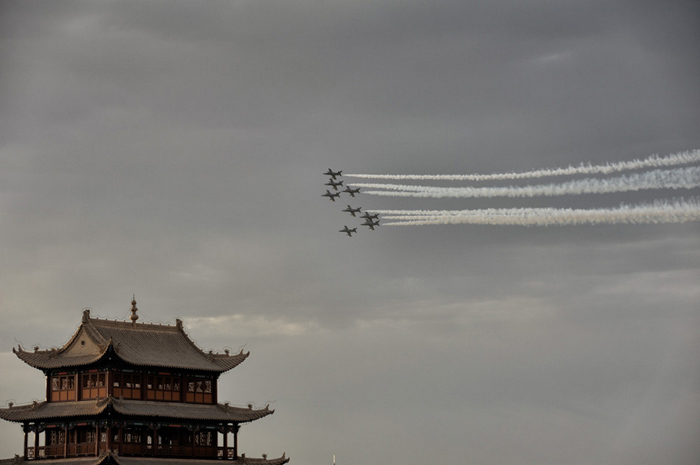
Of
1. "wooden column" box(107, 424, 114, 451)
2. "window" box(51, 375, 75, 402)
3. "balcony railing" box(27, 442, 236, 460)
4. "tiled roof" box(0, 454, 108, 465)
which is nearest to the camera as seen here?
"tiled roof" box(0, 454, 108, 465)

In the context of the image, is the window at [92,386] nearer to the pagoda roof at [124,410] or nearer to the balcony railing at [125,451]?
the pagoda roof at [124,410]

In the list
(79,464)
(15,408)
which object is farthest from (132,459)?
(15,408)

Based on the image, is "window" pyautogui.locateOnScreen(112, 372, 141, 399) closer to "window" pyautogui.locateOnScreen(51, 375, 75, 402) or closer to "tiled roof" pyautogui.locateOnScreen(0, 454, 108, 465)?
"window" pyautogui.locateOnScreen(51, 375, 75, 402)

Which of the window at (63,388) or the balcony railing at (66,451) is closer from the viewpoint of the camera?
the balcony railing at (66,451)

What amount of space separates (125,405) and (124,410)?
130cm

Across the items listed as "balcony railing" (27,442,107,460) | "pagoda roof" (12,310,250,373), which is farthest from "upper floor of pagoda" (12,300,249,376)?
"balcony railing" (27,442,107,460)

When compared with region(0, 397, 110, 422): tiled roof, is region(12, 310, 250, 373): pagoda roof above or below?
above

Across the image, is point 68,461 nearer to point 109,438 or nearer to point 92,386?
point 109,438

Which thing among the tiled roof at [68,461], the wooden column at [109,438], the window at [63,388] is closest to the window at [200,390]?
the wooden column at [109,438]

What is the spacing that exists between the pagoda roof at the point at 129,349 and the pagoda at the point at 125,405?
10 cm

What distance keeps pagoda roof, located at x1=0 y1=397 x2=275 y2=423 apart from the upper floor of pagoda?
3661mm

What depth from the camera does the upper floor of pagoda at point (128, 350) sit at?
14750 cm

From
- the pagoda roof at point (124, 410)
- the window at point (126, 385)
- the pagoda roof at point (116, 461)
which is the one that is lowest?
the pagoda roof at point (116, 461)

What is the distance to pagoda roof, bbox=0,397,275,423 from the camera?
474 ft
